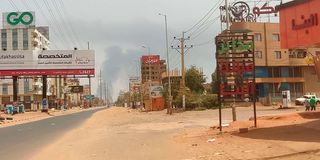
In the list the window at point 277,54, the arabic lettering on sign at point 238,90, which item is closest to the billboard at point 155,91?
the window at point 277,54

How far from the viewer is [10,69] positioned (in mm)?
84500

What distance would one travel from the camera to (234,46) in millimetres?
21344

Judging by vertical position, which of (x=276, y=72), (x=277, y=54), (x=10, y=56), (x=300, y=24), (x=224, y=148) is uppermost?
(x=10, y=56)

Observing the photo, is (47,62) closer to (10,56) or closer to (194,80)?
(10,56)

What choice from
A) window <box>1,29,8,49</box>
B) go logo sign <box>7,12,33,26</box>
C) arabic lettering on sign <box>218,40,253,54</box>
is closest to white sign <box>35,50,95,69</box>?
go logo sign <box>7,12,33,26</box>

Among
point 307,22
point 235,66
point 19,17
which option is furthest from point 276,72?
point 307,22

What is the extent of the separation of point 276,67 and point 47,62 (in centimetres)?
3685

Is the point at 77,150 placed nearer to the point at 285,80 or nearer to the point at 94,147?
the point at 94,147

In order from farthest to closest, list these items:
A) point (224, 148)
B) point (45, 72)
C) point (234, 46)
Result: point (45, 72) < point (234, 46) < point (224, 148)

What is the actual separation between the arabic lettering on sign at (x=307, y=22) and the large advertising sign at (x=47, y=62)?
217 feet

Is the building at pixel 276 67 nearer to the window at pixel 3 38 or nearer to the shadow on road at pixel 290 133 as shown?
the shadow on road at pixel 290 133

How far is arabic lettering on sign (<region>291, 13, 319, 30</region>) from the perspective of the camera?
63.9ft

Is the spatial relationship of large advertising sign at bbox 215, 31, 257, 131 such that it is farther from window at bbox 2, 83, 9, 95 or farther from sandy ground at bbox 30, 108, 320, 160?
window at bbox 2, 83, 9, 95

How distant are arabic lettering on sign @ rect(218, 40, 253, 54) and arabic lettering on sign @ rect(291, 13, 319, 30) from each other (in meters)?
1.85
